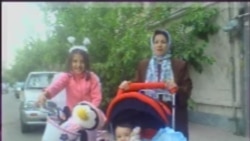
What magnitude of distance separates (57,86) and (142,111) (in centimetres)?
57

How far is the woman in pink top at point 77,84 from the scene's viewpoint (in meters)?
3.04

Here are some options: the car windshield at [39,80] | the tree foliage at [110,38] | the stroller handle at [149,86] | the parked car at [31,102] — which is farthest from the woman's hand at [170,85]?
the parked car at [31,102]

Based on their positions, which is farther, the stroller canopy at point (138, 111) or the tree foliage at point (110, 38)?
the tree foliage at point (110, 38)

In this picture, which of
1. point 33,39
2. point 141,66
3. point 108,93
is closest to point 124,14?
point 108,93

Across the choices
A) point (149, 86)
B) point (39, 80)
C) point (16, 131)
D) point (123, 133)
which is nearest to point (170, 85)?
point (149, 86)

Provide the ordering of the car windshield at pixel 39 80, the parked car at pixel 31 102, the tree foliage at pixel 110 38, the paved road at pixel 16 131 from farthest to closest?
the paved road at pixel 16 131 < the parked car at pixel 31 102 < the car windshield at pixel 39 80 < the tree foliage at pixel 110 38

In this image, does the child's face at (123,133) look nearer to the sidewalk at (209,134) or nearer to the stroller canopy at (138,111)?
the stroller canopy at (138,111)

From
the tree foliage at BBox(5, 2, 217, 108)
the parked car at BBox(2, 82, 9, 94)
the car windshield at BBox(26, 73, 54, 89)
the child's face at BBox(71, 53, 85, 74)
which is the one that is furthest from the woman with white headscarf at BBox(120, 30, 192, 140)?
the car windshield at BBox(26, 73, 54, 89)

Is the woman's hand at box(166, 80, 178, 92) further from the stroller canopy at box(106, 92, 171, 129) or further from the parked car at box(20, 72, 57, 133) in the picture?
the parked car at box(20, 72, 57, 133)

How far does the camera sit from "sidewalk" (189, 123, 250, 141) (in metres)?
5.47

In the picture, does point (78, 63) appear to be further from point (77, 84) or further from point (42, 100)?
point (42, 100)

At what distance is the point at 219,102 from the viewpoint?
22.4 ft

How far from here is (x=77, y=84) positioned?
10.0 feet

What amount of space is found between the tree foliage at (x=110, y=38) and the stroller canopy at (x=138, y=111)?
0.75m
